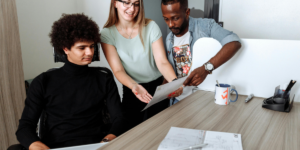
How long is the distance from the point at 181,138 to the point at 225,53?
2.17 ft

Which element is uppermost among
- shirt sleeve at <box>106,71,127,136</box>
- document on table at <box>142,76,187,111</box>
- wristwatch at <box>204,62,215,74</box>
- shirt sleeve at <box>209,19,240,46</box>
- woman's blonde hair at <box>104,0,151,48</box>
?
woman's blonde hair at <box>104,0,151,48</box>

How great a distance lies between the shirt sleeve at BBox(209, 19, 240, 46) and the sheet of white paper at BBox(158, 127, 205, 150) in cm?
67

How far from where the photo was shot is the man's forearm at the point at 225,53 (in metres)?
1.29

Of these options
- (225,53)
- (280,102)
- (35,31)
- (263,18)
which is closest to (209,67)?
(225,53)

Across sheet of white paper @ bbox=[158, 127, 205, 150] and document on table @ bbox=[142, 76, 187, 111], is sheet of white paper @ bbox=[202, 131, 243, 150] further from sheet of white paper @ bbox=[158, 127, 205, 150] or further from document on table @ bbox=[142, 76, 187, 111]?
document on table @ bbox=[142, 76, 187, 111]

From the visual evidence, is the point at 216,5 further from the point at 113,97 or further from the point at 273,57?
the point at 113,97

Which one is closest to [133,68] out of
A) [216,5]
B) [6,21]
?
[6,21]

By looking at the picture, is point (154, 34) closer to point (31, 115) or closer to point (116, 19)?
point (116, 19)

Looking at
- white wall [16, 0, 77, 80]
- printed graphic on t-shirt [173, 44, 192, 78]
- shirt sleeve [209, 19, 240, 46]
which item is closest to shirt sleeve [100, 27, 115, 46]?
printed graphic on t-shirt [173, 44, 192, 78]

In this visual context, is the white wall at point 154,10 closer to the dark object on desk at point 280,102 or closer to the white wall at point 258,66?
the white wall at point 258,66

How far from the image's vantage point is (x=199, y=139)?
2.74 feet

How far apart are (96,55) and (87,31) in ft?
0.51

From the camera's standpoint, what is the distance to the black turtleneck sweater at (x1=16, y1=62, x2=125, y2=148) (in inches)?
46.2

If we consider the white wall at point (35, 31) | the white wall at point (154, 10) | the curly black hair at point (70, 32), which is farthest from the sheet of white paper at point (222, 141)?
the white wall at point (154, 10)
